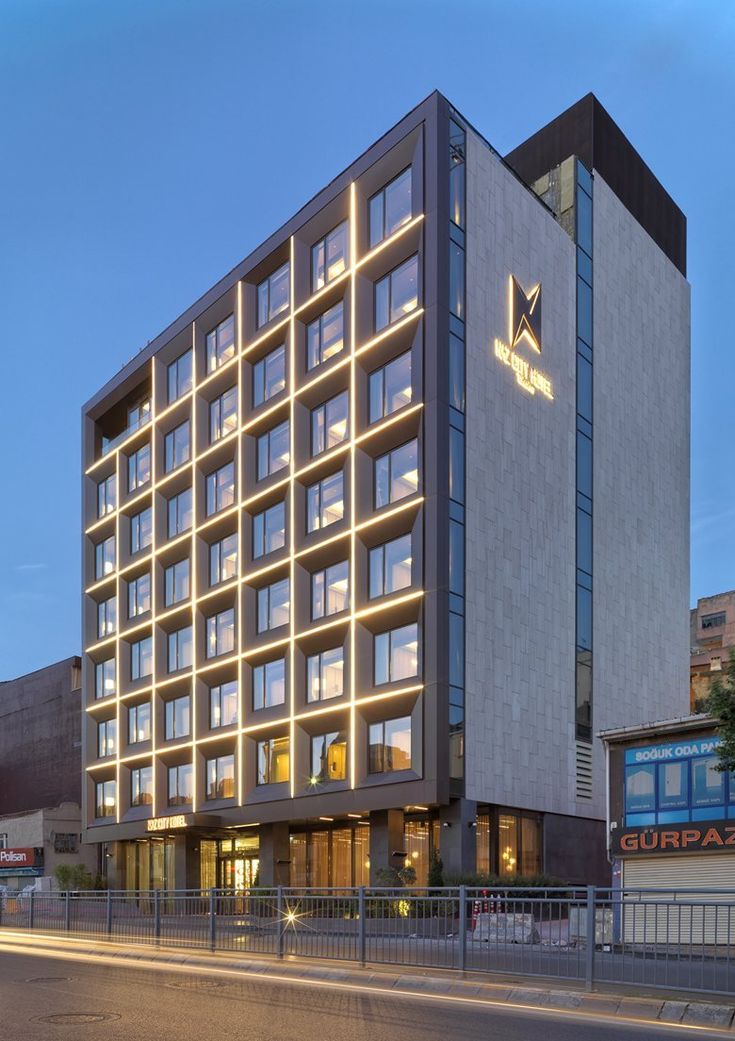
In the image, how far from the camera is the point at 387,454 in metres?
44.4

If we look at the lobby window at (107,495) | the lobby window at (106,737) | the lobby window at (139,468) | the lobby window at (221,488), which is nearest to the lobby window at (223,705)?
the lobby window at (221,488)

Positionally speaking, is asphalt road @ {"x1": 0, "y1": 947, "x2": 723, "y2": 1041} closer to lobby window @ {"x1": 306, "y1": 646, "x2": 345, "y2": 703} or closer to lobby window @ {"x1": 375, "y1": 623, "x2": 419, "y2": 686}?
lobby window @ {"x1": 375, "y1": 623, "x2": 419, "y2": 686}

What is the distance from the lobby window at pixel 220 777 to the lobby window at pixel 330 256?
20997 millimetres

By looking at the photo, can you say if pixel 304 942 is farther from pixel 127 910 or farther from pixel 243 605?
pixel 243 605

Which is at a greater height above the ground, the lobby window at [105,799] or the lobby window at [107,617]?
the lobby window at [107,617]

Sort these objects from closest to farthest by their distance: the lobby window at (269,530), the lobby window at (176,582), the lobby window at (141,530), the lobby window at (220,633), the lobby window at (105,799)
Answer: the lobby window at (269,530), the lobby window at (220,633), the lobby window at (176,582), the lobby window at (141,530), the lobby window at (105,799)

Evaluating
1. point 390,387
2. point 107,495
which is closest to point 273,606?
point 390,387

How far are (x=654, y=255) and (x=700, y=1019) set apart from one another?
48.8 meters

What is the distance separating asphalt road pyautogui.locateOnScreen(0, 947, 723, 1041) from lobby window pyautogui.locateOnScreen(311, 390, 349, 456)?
1176 inches

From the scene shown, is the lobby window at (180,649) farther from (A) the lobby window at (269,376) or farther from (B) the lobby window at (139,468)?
(A) the lobby window at (269,376)

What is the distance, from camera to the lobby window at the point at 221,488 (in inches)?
2132

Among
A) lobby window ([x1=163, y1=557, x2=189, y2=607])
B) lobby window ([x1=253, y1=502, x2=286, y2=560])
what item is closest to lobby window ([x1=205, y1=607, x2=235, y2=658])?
lobby window ([x1=163, y1=557, x2=189, y2=607])

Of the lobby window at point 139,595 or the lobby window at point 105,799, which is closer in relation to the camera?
the lobby window at point 139,595

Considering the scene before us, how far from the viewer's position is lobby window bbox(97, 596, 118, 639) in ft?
210
